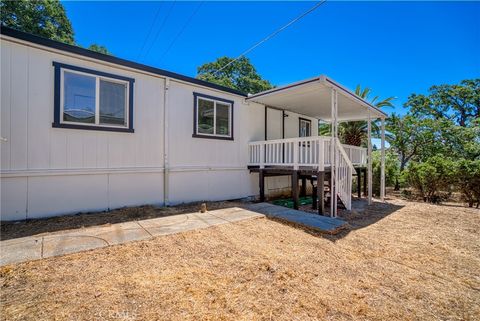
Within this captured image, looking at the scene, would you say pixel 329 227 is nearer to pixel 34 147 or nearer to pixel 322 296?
pixel 322 296

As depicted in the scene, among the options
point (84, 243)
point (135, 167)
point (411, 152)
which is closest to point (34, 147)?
point (135, 167)

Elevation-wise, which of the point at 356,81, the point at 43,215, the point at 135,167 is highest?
the point at 356,81

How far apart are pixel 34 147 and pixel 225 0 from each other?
8462 millimetres

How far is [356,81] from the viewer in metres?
14.0

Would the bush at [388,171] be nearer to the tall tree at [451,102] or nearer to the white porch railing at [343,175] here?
the white porch railing at [343,175]

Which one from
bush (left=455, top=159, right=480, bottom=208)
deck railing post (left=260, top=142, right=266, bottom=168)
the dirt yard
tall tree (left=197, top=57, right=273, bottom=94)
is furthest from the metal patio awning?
tall tree (left=197, top=57, right=273, bottom=94)

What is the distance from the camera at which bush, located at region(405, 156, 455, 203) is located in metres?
9.15

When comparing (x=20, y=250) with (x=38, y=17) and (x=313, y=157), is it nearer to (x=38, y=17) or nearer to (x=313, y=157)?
(x=313, y=157)

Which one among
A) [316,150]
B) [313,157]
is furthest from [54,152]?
[313,157]

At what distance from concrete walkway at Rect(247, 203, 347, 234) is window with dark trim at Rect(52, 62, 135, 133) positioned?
13.4 feet

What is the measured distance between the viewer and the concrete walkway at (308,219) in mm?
4590

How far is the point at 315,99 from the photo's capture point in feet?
25.1

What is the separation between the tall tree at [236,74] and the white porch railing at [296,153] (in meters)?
20.0

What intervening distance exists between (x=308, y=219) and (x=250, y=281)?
2.89 meters
